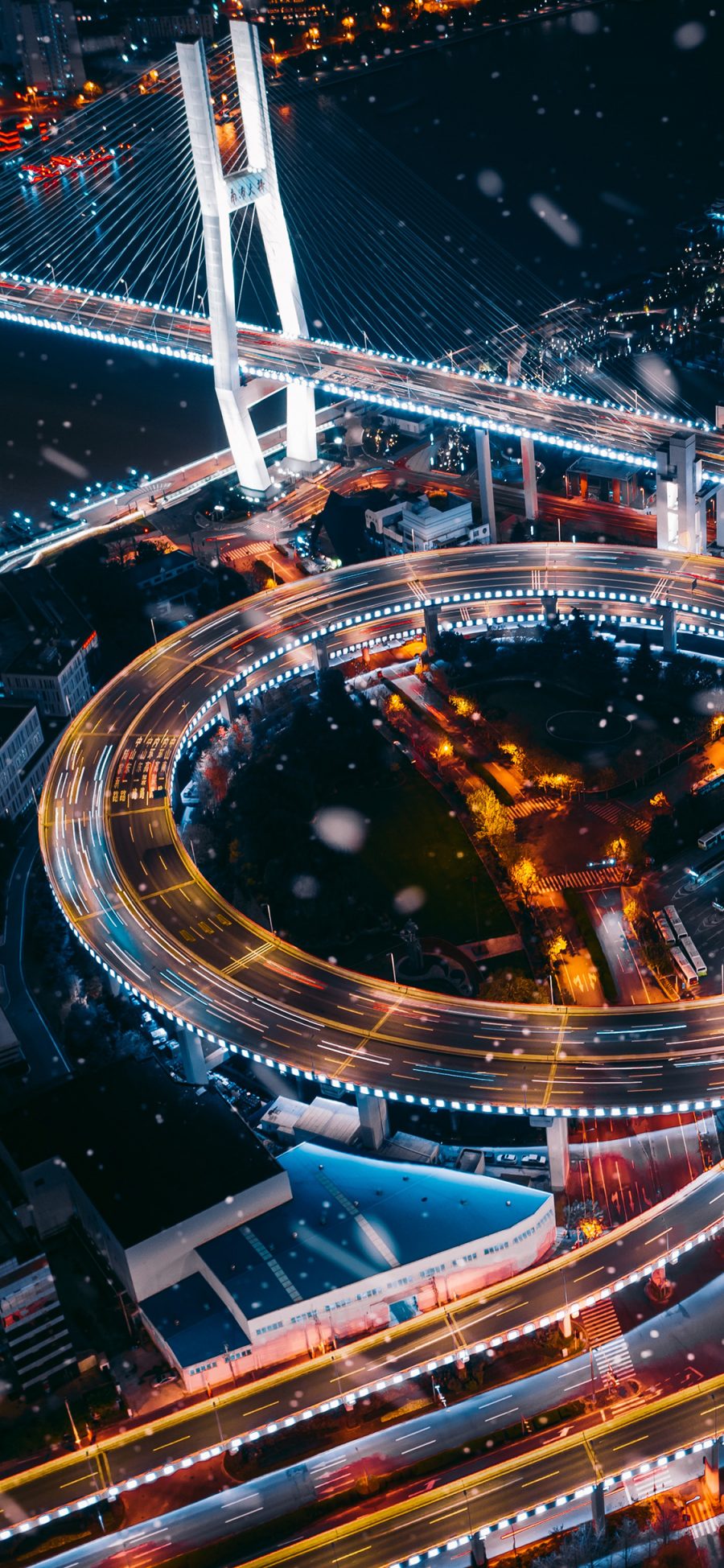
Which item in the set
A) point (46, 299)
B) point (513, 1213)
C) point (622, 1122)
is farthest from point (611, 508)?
point (513, 1213)

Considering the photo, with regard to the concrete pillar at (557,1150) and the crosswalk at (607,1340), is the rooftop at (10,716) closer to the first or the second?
the concrete pillar at (557,1150)

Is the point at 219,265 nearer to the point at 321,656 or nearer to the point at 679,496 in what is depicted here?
the point at 321,656

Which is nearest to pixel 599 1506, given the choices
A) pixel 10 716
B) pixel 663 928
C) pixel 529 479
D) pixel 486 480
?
pixel 663 928

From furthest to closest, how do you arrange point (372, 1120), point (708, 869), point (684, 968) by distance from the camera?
point (708, 869), point (684, 968), point (372, 1120)

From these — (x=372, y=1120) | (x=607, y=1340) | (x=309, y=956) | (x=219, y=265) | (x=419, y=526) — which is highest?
(x=219, y=265)

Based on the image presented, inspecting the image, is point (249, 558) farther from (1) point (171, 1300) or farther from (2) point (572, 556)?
(1) point (171, 1300)

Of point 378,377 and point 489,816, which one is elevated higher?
point 378,377

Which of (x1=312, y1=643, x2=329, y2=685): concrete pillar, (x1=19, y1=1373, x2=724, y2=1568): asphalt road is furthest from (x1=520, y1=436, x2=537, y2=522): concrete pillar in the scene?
(x1=19, y1=1373, x2=724, y2=1568): asphalt road
